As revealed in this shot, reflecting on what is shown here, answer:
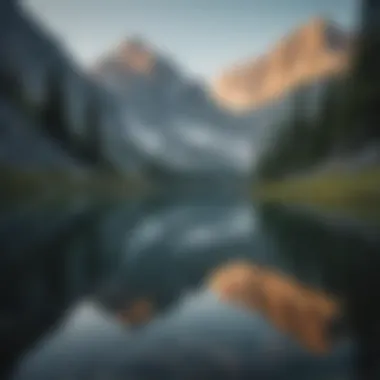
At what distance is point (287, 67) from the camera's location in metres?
2.97

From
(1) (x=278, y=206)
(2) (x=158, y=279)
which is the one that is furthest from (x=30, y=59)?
(1) (x=278, y=206)

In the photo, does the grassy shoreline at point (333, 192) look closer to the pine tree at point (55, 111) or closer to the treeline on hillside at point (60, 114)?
the treeline on hillside at point (60, 114)

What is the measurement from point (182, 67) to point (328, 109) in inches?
44.3

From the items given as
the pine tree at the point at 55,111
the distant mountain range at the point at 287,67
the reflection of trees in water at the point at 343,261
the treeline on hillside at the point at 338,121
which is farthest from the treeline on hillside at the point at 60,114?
the reflection of trees in water at the point at 343,261

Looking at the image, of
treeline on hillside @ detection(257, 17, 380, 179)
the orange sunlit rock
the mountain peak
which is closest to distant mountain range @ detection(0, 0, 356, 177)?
the mountain peak

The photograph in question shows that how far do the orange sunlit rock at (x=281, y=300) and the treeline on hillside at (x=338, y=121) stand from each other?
0.82 meters

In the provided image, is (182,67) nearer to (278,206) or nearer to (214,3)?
(214,3)

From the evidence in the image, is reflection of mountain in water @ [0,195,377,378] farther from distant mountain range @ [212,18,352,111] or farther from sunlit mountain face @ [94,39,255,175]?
distant mountain range @ [212,18,352,111]

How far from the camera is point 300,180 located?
370cm

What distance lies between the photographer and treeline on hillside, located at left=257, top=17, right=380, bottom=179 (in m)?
2.82

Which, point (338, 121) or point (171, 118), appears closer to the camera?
point (338, 121)

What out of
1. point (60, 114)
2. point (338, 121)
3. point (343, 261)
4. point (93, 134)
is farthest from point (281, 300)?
point (60, 114)

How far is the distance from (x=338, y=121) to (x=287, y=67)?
57 cm

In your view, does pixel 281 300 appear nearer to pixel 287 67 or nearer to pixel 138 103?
pixel 287 67
